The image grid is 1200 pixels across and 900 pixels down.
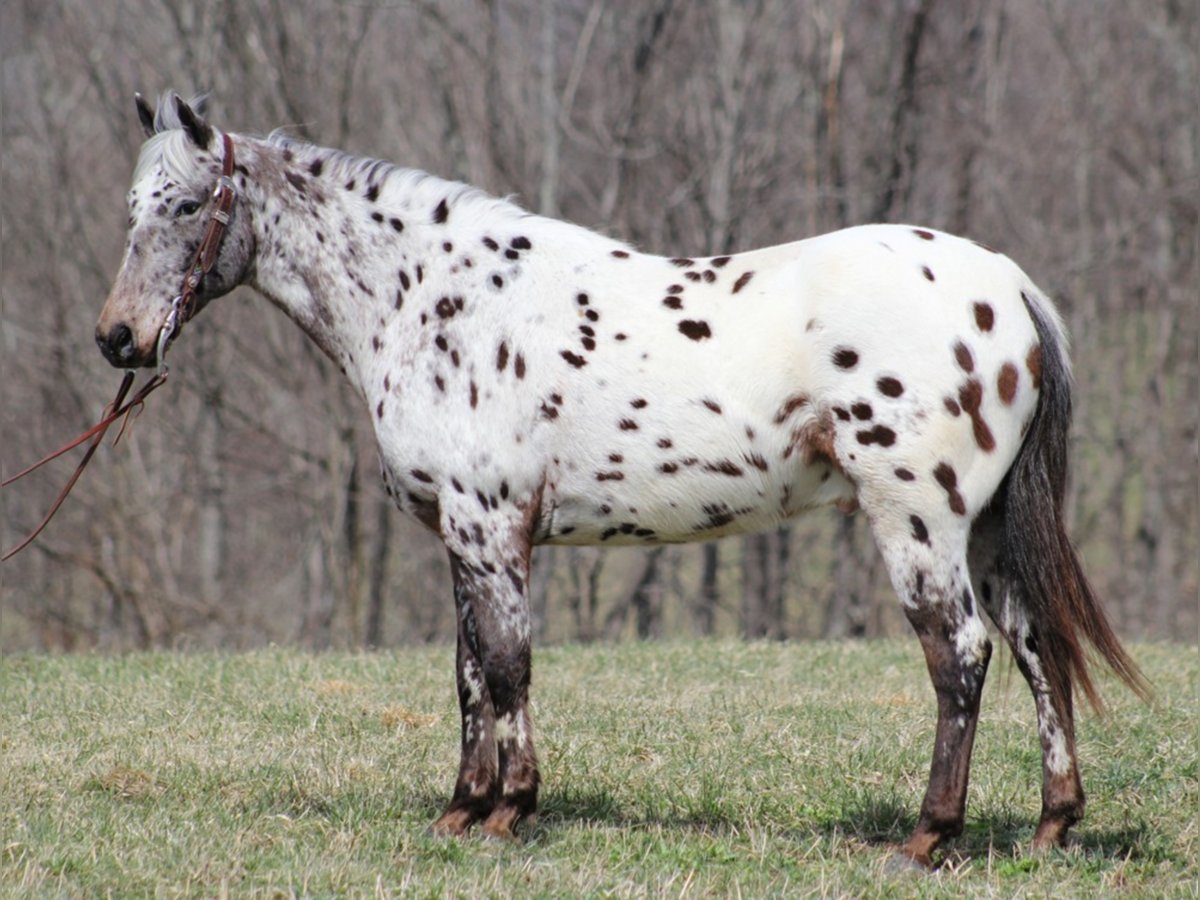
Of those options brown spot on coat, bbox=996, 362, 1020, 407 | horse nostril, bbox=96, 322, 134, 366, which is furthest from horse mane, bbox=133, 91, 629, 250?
brown spot on coat, bbox=996, 362, 1020, 407

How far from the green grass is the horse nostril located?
161 cm

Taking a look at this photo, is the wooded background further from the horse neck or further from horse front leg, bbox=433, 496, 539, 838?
horse front leg, bbox=433, 496, 539, 838

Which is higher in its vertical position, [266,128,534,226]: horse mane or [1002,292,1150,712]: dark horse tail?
[266,128,534,226]: horse mane

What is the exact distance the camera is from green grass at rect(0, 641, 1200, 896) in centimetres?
429

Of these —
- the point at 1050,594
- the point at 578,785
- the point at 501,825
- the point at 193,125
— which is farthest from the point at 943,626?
the point at 193,125

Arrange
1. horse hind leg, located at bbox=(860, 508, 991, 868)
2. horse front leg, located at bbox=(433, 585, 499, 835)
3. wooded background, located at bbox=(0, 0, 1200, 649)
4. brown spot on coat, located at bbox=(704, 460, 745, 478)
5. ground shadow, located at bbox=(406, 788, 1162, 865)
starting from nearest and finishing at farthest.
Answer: horse hind leg, located at bbox=(860, 508, 991, 868) → brown spot on coat, located at bbox=(704, 460, 745, 478) → ground shadow, located at bbox=(406, 788, 1162, 865) → horse front leg, located at bbox=(433, 585, 499, 835) → wooded background, located at bbox=(0, 0, 1200, 649)

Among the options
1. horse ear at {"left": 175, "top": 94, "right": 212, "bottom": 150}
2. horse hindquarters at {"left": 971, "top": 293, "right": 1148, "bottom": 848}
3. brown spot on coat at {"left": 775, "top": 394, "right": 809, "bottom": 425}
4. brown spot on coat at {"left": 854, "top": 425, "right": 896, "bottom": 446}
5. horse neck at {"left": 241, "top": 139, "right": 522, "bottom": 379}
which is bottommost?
horse hindquarters at {"left": 971, "top": 293, "right": 1148, "bottom": 848}

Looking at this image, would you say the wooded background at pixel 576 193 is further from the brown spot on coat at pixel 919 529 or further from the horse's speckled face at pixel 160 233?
the brown spot on coat at pixel 919 529

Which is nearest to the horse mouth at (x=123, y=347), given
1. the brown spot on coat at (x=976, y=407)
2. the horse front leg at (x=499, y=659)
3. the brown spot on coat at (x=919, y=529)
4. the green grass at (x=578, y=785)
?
the horse front leg at (x=499, y=659)

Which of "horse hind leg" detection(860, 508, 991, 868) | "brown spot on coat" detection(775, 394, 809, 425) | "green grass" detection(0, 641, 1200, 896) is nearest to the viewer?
"green grass" detection(0, 641, 1200, 896)

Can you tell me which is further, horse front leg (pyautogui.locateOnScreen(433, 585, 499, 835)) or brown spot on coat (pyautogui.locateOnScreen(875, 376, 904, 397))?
horse front leg (pyautogui.locateOnScreen(433, 585, 499, 835))

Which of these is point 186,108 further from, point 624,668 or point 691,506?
point 624,668

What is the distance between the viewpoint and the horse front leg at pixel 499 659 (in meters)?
4.78

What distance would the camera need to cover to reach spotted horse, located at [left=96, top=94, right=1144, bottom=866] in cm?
440
